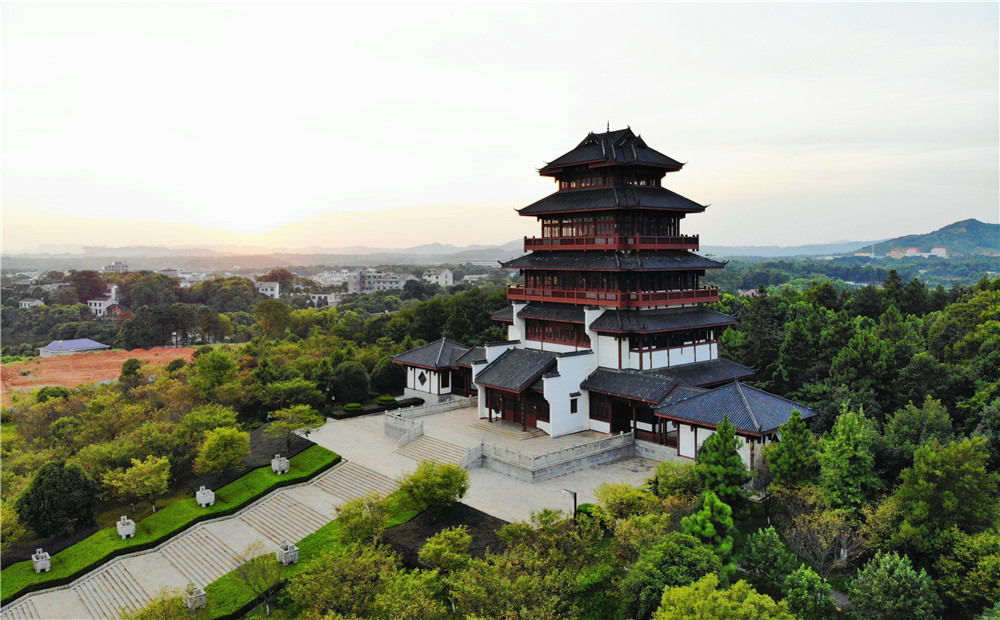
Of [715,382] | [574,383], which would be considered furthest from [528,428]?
[715,382]

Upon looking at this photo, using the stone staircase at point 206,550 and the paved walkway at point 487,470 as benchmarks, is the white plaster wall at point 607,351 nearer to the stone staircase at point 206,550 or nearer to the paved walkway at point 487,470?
the paved walkway at point 487,470

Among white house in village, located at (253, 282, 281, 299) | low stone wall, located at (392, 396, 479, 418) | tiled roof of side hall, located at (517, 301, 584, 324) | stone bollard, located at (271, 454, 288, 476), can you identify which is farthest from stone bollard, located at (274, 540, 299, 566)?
white house in village, located at (253, 282, 281, 299)

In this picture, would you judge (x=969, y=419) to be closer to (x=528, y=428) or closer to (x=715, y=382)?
(x=715, y=382)

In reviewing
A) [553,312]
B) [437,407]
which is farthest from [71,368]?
[553,312]

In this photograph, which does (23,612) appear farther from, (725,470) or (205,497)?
(725,470)

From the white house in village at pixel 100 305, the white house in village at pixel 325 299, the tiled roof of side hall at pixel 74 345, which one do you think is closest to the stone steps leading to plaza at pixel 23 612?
the tiled roof of side hall at pixel 74 345

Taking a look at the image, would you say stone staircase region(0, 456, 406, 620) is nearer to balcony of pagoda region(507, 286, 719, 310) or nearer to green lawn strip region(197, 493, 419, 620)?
green lawn strip region(197, 493, 419, 620)

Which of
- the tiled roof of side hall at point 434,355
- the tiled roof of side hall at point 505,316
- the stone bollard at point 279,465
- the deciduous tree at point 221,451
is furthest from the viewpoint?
the tiled roof of side hall at point 434,355
